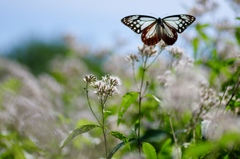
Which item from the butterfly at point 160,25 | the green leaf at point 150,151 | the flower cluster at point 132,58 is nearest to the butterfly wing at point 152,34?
the butterfly at point 160,25

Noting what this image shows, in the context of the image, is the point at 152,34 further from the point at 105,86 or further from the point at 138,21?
the point at 105,86

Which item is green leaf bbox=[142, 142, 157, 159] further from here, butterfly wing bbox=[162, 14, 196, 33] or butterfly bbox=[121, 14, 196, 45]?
butterfly wing bbox=[162, 14, 196, 33]

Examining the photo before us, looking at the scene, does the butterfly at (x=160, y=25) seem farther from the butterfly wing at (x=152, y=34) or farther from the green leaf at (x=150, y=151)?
the green leaf at (x=150, y=151)

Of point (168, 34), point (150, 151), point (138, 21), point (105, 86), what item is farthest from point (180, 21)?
point (150, 151)

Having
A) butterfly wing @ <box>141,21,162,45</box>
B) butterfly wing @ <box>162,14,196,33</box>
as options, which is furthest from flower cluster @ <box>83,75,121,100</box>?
butterfly wing @ <box>162,14,196,33</box>

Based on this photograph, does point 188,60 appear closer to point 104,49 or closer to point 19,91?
point 19,91

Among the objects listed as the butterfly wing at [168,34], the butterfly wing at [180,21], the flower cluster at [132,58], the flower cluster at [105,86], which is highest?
the butterfly wing at [180,21]

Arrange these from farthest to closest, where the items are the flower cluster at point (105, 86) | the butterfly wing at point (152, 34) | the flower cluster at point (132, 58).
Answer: the flower cluster at point (132, 58) < the butterfly wing at point (152, 34) < the flower cluster at point (105, 86)
